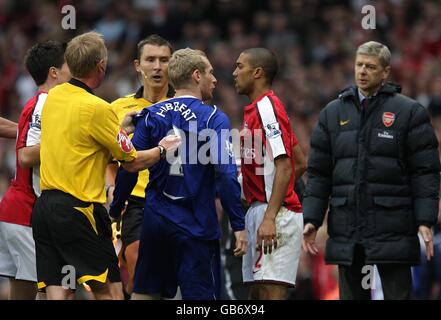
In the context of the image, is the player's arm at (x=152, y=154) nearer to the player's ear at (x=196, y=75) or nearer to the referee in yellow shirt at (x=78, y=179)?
the referee in yellow shirt at (x=78, y=179)

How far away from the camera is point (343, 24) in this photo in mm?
17234

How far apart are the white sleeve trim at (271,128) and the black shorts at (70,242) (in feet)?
4.58

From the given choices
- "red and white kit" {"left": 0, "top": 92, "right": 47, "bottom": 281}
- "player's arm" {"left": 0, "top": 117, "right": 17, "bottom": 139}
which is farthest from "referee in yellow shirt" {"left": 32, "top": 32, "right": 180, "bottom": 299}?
"player's arm" {"left": 0, "top": 117, "right": 17, "bottom": 139}

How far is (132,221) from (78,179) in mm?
1282

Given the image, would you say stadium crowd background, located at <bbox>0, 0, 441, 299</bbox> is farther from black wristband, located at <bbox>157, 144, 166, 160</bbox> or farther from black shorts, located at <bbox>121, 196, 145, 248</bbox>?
black wristband, located at <bbox>157, 144, 166, 160</bbox>

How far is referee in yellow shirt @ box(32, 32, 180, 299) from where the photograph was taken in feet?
25.1

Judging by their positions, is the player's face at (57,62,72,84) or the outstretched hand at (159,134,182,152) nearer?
the outstretched hand at (159,134,182,152)

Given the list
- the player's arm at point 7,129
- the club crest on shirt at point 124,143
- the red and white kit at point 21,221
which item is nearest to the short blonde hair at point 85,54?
the club crest on shirt at point 124,143

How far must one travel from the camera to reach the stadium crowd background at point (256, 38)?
631 inches

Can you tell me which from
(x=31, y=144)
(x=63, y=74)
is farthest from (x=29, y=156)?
(x=63, y=74)

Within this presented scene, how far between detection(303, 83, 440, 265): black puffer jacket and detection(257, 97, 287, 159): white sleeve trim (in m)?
0.44

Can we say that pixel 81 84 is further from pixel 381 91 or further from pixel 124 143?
pixel 381 91

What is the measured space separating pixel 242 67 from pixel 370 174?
4.24ft
